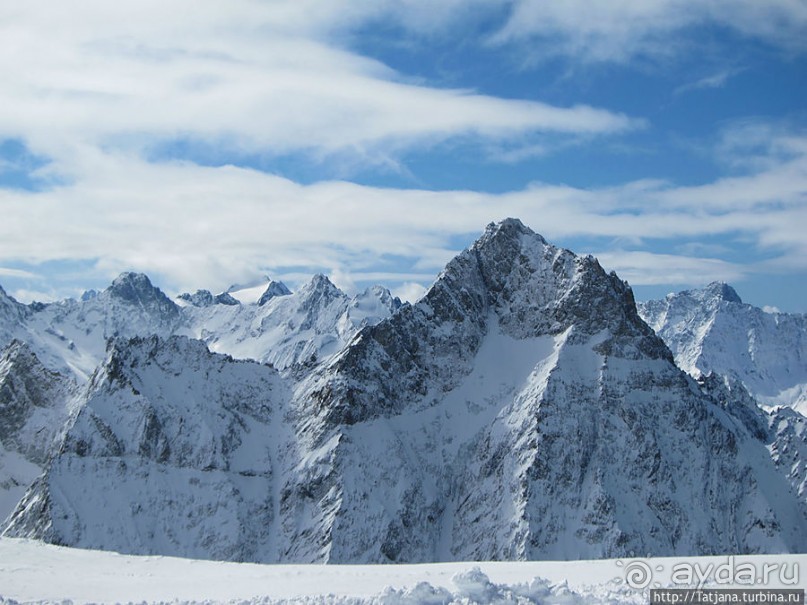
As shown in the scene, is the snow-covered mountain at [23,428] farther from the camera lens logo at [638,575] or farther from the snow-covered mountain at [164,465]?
the camera lens logo at [638,575]

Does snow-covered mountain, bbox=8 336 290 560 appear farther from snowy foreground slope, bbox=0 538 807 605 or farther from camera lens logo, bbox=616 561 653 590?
camera lens logo, bbox=616 561 653 590

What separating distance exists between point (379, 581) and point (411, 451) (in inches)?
5437

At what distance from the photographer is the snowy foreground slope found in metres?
38.4

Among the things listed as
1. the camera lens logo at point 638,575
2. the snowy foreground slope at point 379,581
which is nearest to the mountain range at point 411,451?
the snowy foreground slope at point 379,581

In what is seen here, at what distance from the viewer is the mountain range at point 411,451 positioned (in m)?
158

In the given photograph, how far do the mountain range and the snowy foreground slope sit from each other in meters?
106

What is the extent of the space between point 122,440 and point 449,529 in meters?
66.5

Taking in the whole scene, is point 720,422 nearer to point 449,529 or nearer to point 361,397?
point 449,529

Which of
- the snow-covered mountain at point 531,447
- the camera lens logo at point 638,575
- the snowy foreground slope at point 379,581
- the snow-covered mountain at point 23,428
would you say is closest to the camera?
the snowy foreground slope at point 379,581

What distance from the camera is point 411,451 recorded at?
17975 cm

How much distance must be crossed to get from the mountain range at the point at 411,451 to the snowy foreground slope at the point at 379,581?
106 m

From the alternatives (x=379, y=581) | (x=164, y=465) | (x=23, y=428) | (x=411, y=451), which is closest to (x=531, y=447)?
(x=411, y=451)

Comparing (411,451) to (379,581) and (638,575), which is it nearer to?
(379,581)

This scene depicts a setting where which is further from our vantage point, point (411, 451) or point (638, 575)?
point (411, 451)
